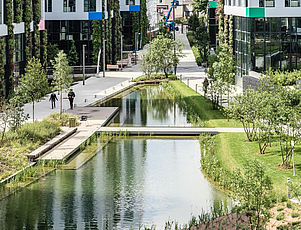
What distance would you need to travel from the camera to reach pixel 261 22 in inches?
2451

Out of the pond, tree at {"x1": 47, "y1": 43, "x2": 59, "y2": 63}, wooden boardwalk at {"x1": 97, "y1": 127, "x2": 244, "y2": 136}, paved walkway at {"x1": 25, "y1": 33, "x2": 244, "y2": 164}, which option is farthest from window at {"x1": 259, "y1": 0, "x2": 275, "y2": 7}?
tree at {"x1": 47, "y1": 43, "x2": 59, "y2": 63}

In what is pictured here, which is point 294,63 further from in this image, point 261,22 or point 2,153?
point 2,153

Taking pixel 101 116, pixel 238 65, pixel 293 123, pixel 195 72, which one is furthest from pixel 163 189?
pixel 195 72

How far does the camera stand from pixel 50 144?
3888 cm

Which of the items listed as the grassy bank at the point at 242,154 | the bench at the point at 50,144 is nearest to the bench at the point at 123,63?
the grassy bank at the point at 242,154

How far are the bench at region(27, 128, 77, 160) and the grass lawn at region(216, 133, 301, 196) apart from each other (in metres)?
8.97

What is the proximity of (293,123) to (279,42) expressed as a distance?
31674mm

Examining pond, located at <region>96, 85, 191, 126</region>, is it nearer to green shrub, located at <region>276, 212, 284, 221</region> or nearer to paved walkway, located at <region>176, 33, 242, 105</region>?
paved walkway, located at <region>176, 33, 242, 105</region>

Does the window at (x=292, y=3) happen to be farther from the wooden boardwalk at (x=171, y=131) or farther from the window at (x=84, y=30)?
the window at (x=84, y=30)

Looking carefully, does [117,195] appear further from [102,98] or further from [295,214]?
[102,98]

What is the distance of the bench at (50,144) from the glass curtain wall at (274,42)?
80.6ft

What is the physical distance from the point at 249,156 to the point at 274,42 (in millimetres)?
28767

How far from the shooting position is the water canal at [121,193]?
2639cm

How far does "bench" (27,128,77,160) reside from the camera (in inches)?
1412
